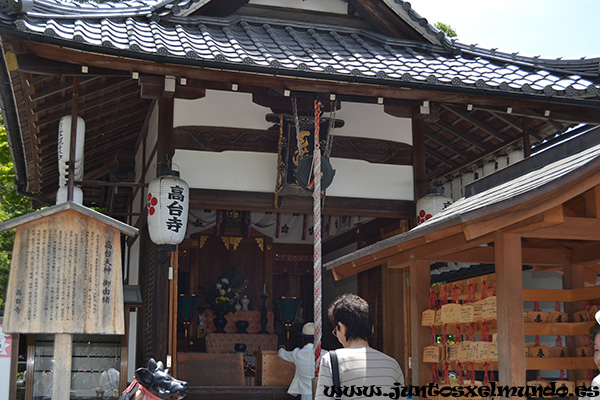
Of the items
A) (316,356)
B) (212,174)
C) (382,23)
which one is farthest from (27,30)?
(382,23)

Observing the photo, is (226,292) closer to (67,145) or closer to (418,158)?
(418,158)

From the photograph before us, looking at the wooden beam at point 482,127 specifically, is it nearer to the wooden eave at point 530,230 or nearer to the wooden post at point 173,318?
the wooden eave at point 530,230

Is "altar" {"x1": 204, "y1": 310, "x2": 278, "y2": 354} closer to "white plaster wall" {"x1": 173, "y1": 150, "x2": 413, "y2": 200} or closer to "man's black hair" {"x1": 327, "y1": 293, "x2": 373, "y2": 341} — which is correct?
"white plaster wall" {"x1": 173, "y1": 150, "x2": 413, "y2": 200}

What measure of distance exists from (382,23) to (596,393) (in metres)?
7.87

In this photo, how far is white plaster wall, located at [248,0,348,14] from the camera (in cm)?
1062

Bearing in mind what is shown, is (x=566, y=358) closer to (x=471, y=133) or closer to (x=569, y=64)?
(x=569, y=64)

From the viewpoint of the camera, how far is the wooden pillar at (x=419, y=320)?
6.38m

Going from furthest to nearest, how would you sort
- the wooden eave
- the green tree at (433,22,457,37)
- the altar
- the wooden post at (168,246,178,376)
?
1. the green tree at (433,22,457,37)
2. the altar
3. the wooden post at (168,246,178,376)
4. the wooden eave

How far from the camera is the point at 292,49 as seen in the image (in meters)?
9.24

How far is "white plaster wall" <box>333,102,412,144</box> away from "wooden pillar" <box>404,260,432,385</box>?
4328 millimetres

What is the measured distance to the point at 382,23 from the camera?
35.1 feet

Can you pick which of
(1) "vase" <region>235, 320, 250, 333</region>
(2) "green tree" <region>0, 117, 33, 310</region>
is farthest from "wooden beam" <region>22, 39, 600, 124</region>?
(2) "green tree" <region>0, 117, 33, 310</region>

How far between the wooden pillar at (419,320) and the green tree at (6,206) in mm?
12670

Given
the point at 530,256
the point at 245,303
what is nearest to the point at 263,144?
the point at 530,256
